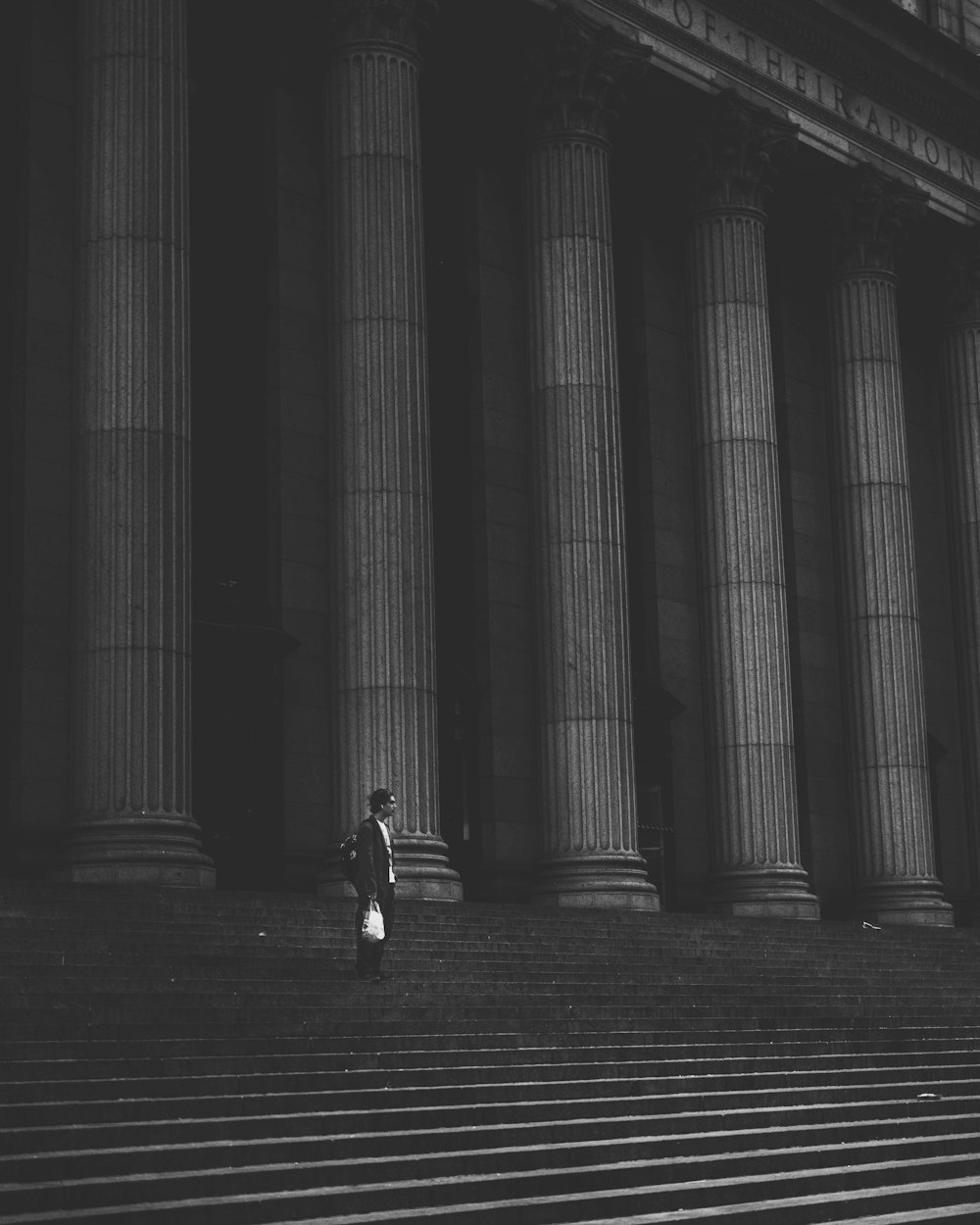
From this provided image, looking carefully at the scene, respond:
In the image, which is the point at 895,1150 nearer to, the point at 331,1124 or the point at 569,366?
the point at 331,1124

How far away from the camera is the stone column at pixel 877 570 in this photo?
3953cm

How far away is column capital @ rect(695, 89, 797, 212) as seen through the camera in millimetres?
37500

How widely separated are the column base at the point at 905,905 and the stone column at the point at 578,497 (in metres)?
8.65

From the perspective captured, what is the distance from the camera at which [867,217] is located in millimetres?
40938

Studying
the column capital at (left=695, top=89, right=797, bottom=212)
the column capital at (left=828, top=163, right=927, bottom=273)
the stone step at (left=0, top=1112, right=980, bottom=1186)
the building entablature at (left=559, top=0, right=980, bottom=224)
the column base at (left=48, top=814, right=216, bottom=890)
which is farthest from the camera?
the column capital at (left=828, top=163, right=927, bottom=273)

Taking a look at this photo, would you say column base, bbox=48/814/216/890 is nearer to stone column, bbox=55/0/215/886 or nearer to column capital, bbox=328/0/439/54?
stone column, bbox=55/0/215/886

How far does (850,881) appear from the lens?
41.5 meters

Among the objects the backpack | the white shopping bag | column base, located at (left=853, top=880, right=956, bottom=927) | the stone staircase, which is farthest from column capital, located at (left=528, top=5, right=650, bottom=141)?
the white shopping bag

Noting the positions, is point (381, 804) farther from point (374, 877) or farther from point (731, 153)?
point (731, 153)

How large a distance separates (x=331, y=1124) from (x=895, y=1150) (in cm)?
612

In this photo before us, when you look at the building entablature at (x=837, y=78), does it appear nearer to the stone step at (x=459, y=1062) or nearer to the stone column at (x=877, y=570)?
the stone column at (x=877, y=570)

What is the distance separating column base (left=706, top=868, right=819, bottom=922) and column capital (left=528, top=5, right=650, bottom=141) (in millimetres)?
13056

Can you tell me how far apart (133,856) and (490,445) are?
1380 cm

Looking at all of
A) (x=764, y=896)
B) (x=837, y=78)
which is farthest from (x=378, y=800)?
(x=837, y=78)
